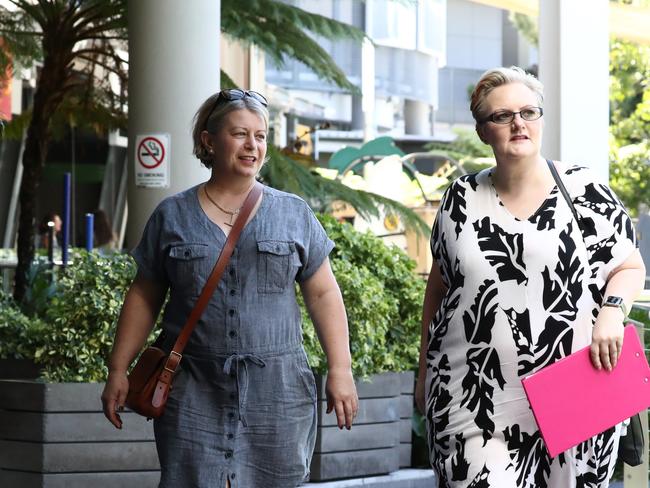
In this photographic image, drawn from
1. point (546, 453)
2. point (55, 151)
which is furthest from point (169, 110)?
point (55, 151)

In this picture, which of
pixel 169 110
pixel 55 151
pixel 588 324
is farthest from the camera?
pixel 55 151

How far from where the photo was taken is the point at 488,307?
4.32 m

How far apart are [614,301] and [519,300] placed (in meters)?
0.28

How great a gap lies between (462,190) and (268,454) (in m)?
1.02

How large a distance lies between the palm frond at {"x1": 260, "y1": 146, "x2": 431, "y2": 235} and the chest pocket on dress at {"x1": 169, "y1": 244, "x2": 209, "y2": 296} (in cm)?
568

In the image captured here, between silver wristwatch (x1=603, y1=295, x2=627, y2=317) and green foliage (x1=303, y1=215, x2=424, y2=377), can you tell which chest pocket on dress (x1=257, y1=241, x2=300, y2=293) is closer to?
silver wristwatch (x1=603, y1=295, x2=627, y2=317)

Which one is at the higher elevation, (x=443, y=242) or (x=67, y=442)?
(x=443, y=242)

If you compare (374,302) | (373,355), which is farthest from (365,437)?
(374,302)

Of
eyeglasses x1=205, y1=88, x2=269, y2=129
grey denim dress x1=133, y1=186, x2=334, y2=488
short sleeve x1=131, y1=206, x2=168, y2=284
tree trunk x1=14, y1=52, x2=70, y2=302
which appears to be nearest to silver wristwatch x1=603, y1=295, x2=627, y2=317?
grey denim dress x1=133, y1=186, x2=334, y2=488

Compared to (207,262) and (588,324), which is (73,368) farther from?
(588,324)

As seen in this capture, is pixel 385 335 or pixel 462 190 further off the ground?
pixel 462 190

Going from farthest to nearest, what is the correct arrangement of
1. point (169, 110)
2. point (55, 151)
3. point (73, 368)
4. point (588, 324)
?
1. point (55, 151)
2. point (169, 110)
3. point (73, 368)
4. point (588, 324)

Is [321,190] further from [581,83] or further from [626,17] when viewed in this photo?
[626,17]

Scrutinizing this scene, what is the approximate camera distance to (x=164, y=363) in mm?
4453
